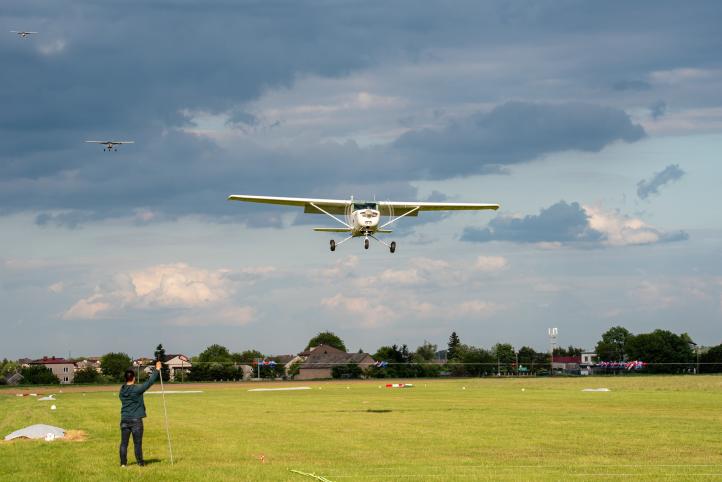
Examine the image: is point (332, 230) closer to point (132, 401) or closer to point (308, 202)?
point (308, 202)

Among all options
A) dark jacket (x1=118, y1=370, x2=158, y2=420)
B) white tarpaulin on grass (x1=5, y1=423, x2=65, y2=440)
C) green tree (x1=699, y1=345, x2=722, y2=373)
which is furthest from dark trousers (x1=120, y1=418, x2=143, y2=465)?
green tree (x1=699, y1=345, x2=722, y2=373)

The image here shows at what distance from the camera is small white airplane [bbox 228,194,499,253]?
4897cm

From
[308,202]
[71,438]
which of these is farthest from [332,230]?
[71,438]

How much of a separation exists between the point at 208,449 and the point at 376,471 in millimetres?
6644

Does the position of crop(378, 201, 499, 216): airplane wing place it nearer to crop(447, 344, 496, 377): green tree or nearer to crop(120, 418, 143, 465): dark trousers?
crop(120, 418, 143, 465): dark trousers

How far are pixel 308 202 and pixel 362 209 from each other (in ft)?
15.5

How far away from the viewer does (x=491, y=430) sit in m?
30.9

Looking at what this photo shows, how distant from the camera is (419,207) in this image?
180ft

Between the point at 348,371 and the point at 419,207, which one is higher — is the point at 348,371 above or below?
below

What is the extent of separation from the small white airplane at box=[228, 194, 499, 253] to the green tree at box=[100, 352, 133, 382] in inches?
4751

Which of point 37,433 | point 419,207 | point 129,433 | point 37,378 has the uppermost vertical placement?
point 419,207

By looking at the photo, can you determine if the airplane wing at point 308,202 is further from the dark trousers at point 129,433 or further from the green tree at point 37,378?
the green tree at point 37,378

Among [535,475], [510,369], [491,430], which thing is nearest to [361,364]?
[510,369]

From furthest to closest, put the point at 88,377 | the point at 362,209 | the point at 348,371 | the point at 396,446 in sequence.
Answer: the point at 348,371, the point at 88,377, the point at 362,209, the point at 396,446
